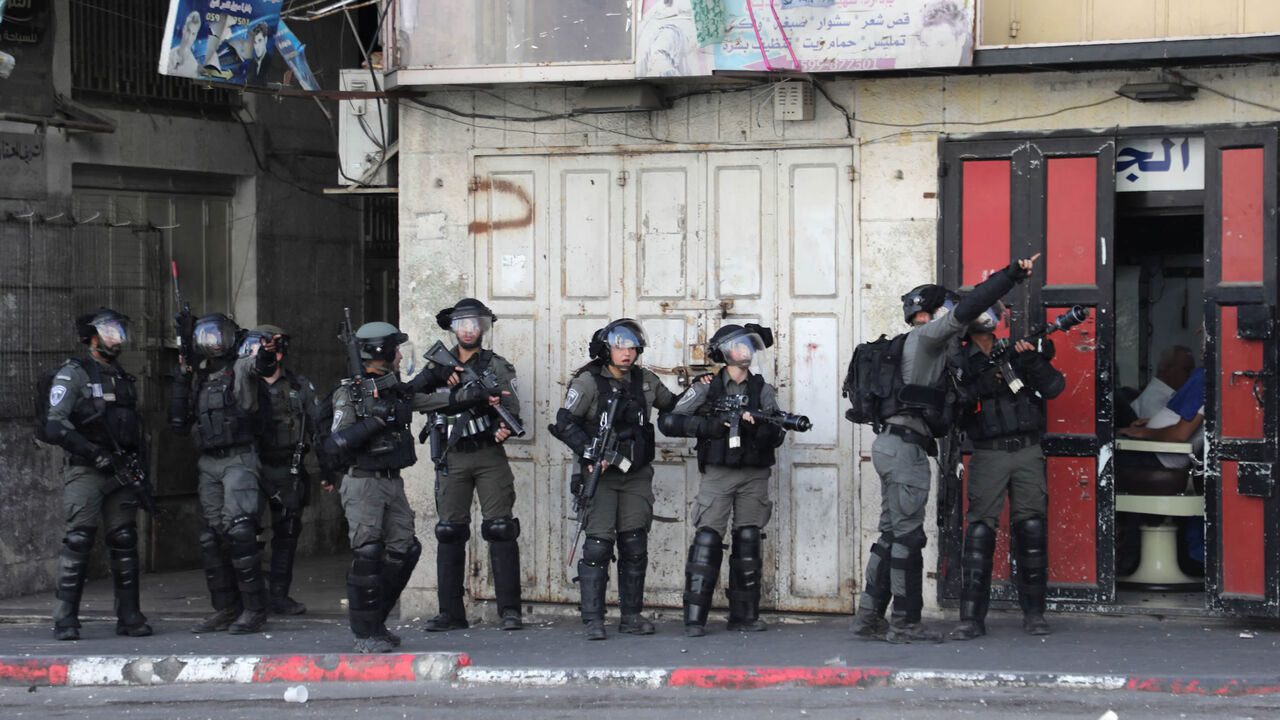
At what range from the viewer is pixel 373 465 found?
8547 millimetres

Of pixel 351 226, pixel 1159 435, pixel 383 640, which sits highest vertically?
pixel 351 226

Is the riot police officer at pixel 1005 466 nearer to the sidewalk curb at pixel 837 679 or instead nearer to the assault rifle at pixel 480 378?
the sidewalk curb at pixel 837 679

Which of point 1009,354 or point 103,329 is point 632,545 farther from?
point 103,329

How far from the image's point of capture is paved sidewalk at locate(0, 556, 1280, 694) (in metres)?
7.69

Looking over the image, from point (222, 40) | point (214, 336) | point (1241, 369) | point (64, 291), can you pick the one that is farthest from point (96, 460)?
point (1241, 369)

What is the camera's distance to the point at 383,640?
8727 mm

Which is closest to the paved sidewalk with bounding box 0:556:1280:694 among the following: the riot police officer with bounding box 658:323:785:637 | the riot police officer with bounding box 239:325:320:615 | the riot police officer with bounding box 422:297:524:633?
the riot police officer with bounding box 422:297:524:633

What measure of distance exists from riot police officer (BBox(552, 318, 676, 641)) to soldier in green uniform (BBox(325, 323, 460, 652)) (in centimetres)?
101

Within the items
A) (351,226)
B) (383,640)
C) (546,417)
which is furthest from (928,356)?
(351,226)

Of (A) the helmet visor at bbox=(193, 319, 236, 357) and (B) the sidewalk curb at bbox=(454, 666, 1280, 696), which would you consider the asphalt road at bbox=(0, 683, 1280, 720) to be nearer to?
(B) the sidewalk curb at bbox=(454, 666, 1280, 696)

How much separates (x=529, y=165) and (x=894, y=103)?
96.9 inches

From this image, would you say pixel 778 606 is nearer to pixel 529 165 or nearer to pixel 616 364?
pixel 616 364

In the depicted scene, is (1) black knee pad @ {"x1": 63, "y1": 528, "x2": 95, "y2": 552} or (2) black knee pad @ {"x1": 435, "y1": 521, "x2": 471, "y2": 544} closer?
(1) black knee pad @ {"x1": 63, "y1": 528, "x2": 95, "y2": 552}

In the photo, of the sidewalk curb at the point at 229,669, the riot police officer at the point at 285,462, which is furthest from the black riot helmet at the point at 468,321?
the sidewalk curb at the point at 229,669
